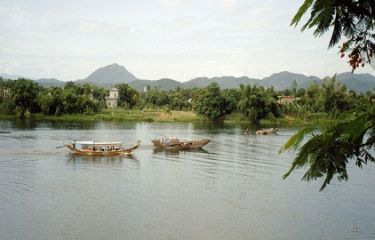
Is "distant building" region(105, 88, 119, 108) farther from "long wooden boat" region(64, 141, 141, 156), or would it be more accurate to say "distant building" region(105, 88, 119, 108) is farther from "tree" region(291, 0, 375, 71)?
"tree" region(291, 0, 375, 71)

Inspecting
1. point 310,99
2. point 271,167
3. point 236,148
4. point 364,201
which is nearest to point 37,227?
point 364,201

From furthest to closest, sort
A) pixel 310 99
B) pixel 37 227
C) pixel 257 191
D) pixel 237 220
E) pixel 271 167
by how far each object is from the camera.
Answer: pixel 310 99 → pixel 271 167 → pixel 257 191 → pixel 237 220 → pixel 37 227

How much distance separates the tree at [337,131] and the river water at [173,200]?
1431cm

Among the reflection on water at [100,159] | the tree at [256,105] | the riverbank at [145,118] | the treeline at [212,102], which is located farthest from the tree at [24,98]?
the reflection on water at [100,159]

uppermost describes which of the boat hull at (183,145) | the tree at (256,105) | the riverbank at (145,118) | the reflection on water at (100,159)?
the tree at (256,105)

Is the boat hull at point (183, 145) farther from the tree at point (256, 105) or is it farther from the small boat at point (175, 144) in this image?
the tree at point (256, 105)

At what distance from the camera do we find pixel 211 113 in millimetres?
87062

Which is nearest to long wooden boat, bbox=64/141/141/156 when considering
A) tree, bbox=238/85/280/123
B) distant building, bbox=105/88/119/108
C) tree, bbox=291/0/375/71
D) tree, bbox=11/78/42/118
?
tree, bbox=291/0/375/71

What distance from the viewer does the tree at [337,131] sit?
7.77 feet

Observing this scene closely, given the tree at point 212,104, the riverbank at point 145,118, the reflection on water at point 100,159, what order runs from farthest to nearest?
the tree at point 212,104 → the riverbank at point 145,118 → the reflection on water at point 100,159

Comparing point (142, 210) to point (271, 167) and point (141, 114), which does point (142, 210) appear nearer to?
point (271, 167)

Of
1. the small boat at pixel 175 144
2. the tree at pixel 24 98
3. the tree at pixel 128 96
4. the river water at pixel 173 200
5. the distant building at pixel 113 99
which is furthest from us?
the tree at pixel 128 96

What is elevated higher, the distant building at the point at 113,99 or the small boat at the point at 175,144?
the distant building at the point at 113,99

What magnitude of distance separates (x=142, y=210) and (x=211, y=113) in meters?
68.1
